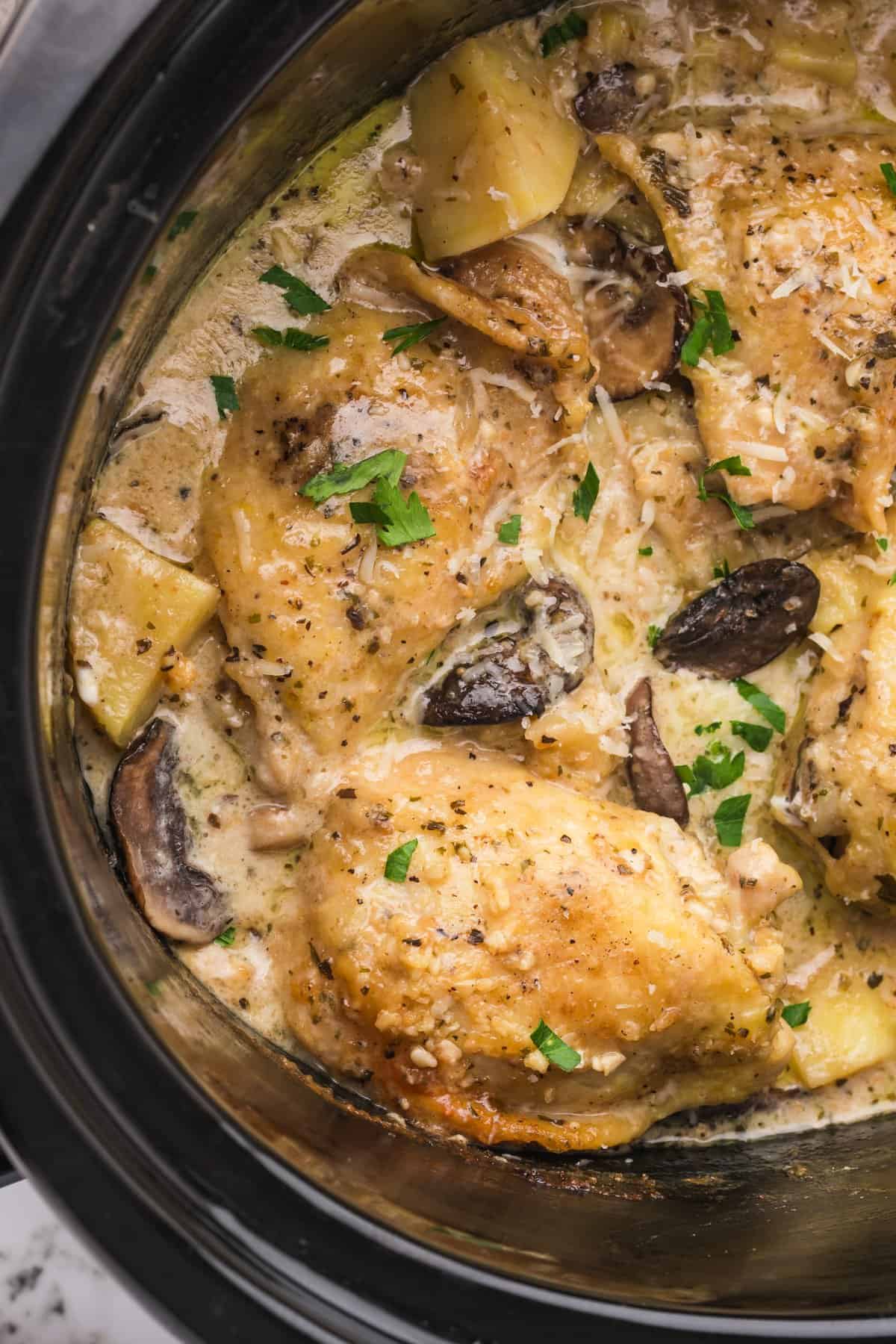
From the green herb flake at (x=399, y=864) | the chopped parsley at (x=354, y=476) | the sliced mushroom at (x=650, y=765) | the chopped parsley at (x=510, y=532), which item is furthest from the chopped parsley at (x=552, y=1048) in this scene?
the chopped parsley at (x=354, y=476)

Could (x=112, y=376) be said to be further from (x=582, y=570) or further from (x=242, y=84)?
(x=582, y=570)

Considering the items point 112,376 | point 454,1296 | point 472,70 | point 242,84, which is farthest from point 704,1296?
point 472,70

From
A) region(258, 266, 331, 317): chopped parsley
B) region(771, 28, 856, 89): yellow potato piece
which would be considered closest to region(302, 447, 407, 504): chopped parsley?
region(258, 266, 331, 317): chopped parsley

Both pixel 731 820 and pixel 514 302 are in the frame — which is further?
pixel 731 820

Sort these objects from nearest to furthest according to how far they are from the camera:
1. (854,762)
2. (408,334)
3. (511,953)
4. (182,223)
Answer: (182,223), (511,953), (408,334), (854,762)

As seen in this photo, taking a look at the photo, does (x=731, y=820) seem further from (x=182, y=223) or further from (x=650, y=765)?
(x=182, y=223)

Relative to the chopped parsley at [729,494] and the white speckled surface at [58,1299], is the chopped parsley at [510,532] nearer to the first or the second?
the chopped parsley at [729,494]

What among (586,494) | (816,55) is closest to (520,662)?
(586,494)
